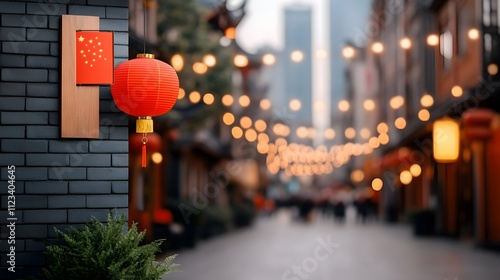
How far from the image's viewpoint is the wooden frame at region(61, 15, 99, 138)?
30.2ft

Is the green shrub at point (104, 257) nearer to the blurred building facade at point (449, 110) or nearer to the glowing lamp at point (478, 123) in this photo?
the blurred building facade at point (449, 110)

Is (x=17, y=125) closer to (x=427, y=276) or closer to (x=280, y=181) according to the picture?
(x=427, y=276)

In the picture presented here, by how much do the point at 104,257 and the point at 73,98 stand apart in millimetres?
1878

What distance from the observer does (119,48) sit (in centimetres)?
958

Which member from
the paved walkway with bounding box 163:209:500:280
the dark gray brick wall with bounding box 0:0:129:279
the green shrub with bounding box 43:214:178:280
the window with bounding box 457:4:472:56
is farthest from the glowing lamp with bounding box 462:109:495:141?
the green shrub with bounding box 43:214:178:280

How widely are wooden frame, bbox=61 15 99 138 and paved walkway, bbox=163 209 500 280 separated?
8.38 metres

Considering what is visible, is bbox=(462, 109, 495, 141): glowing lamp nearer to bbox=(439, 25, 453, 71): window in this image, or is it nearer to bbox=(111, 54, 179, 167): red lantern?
bbox=(439, 25, 453, 71): window

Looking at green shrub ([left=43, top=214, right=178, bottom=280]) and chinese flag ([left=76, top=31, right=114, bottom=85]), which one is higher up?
chinese flag ([left=76, top=31, right=114, bottom=85])

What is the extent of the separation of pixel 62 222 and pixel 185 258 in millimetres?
14395

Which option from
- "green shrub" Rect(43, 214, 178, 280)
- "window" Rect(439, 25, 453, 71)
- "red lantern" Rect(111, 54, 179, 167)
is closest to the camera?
"green shrub" Rect(43, 214, 178, 280)

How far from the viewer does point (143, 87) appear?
9.27m

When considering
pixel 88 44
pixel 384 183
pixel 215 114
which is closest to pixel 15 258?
pixel 88 44

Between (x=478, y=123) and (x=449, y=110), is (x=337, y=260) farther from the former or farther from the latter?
(x=449, y=110)

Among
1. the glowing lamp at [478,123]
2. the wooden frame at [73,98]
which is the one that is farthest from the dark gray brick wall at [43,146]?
the glowing lamp at [478,123]
